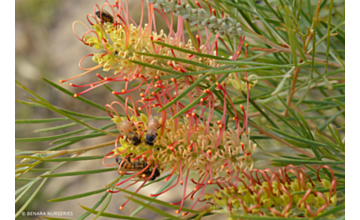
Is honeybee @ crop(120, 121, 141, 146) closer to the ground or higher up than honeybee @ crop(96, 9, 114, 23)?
closer to the ground

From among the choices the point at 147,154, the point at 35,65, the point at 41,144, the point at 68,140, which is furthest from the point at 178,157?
the point at 35,65

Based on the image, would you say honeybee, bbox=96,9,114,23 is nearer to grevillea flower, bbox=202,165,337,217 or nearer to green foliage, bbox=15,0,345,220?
green foliage, bbox=15,0,345,220

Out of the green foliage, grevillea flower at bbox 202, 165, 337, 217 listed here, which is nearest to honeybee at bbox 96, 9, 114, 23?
the green foliage

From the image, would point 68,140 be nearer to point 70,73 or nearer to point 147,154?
Answer: point 147,154

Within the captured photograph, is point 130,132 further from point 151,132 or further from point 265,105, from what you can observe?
point 265,105

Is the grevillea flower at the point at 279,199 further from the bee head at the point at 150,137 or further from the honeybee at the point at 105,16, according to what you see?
the honeybee at the point at 105,16

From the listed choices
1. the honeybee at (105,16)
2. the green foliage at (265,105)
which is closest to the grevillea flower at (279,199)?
the green foliage at (265,105)

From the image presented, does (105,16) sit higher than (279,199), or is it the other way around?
(105,16)

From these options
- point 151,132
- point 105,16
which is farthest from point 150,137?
point 105,16
